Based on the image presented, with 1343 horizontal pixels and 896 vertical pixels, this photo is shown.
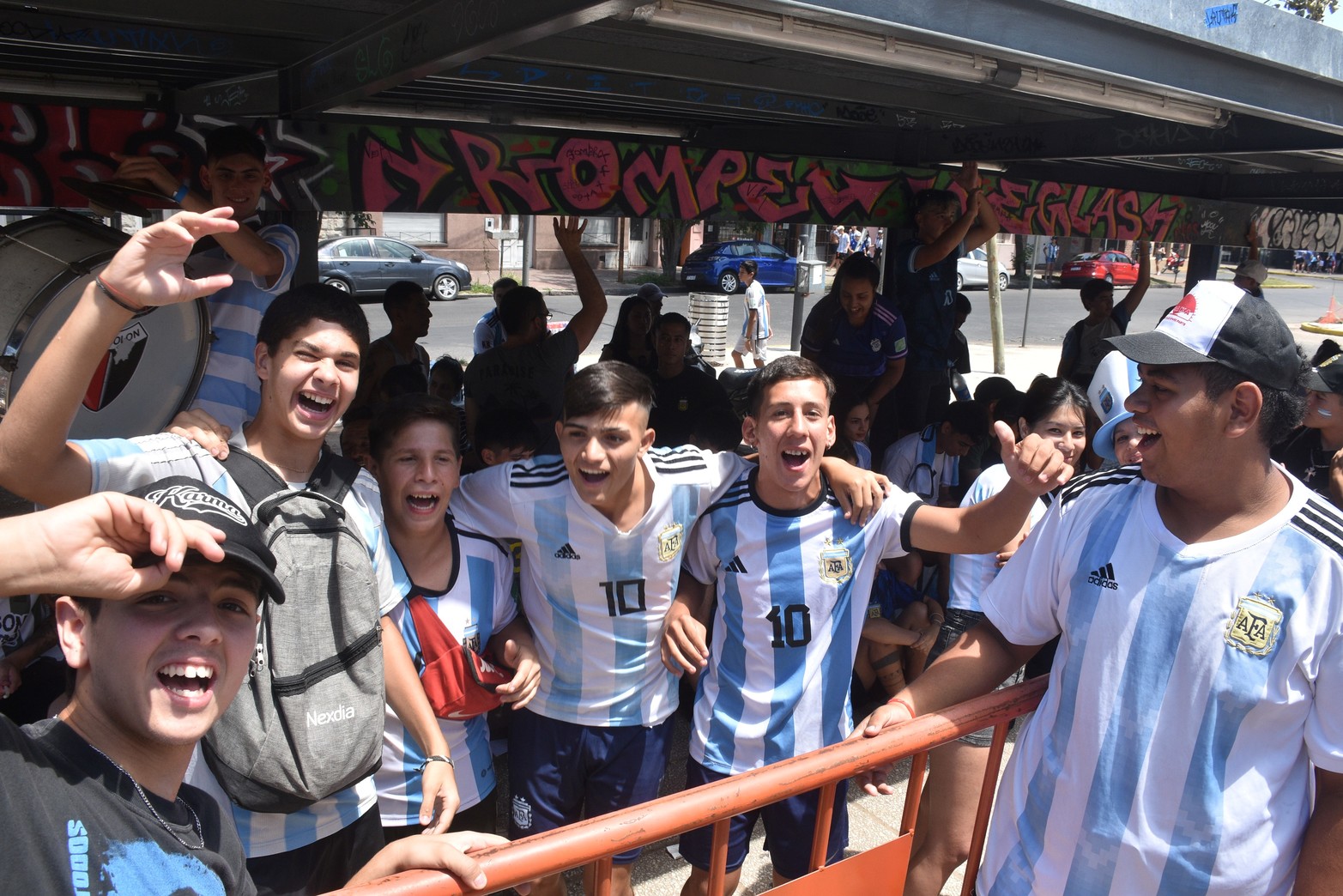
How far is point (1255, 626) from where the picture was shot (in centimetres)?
187

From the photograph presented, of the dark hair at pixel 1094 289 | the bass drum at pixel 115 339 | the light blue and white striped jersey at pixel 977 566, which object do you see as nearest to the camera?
the bass drum at pixel 115 339

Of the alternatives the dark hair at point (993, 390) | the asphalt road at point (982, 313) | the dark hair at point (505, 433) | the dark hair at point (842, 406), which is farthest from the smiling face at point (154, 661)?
the asphalt road at point (982, 313)

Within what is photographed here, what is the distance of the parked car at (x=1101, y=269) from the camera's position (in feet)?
110

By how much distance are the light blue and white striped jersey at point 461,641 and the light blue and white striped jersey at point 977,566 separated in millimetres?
1586

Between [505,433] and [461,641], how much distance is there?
1.64 metres

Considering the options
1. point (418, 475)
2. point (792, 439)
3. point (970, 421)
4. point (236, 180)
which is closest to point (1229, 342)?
point (792, 439)

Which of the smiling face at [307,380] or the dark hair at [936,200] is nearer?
the smiling face at [307,380]

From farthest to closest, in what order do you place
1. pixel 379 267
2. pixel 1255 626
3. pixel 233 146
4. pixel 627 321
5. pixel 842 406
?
pixel 379 267
pixel 627 321
pixel 842 406
pixel 233 146
pixel 1255 626

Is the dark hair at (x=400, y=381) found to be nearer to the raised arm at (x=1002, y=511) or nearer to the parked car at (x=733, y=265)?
the raised arm at (x=1002, y=511)

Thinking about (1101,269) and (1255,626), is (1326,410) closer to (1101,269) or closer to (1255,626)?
(1255,626)

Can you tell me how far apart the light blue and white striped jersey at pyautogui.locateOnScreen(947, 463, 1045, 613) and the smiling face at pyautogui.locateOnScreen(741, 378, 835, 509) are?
718mm

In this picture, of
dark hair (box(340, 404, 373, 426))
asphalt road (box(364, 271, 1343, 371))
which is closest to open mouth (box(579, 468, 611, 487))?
dark hair (box(340, 404, 373, 426))

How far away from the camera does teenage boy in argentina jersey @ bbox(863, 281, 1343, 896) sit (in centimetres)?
186

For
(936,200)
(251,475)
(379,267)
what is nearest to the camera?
(251,475)
